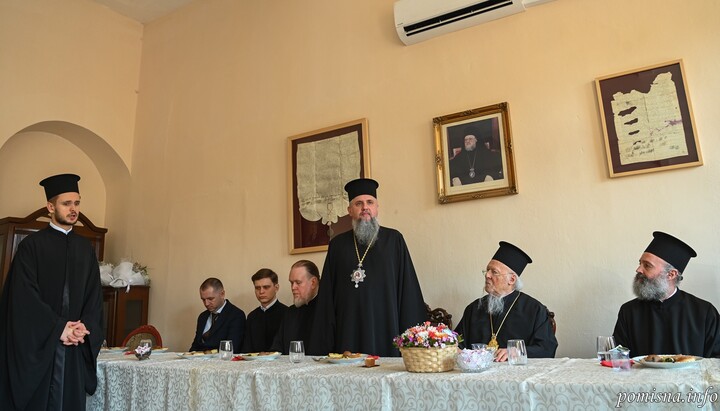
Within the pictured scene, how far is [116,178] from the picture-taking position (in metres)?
6.52

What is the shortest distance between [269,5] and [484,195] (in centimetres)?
332

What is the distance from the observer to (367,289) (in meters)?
3.54

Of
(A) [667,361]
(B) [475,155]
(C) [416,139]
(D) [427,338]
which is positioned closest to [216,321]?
(C) [416,139]

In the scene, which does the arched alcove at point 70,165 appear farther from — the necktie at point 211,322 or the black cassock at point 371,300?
the black cassock at point 371,300

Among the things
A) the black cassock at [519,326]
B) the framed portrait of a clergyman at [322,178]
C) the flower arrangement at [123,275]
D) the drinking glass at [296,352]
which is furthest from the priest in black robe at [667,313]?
the flower arrangement at [123,275]

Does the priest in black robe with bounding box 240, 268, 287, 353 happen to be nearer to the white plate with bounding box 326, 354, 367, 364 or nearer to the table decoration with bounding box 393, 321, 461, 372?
the white plate with bounding box 326, 354, 367, 364

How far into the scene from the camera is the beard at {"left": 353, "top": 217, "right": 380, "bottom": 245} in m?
3.65

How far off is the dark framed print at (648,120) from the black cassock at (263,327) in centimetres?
294

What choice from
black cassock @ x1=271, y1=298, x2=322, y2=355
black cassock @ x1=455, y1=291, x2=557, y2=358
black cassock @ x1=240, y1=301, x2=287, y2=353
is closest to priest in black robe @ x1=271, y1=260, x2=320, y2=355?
black cassock @ x1=271, y1=298, x2=322, y2=355

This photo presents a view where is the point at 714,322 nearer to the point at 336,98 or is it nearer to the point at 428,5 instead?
the point at 428,5

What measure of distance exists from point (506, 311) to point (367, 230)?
3.55 feet

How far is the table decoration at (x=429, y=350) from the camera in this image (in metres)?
2.12

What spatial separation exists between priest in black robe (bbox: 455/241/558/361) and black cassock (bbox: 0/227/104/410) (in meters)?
2.45

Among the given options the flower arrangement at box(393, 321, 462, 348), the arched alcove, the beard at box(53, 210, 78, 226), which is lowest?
the flower arrangement at box(393, 321, 462, 348)
